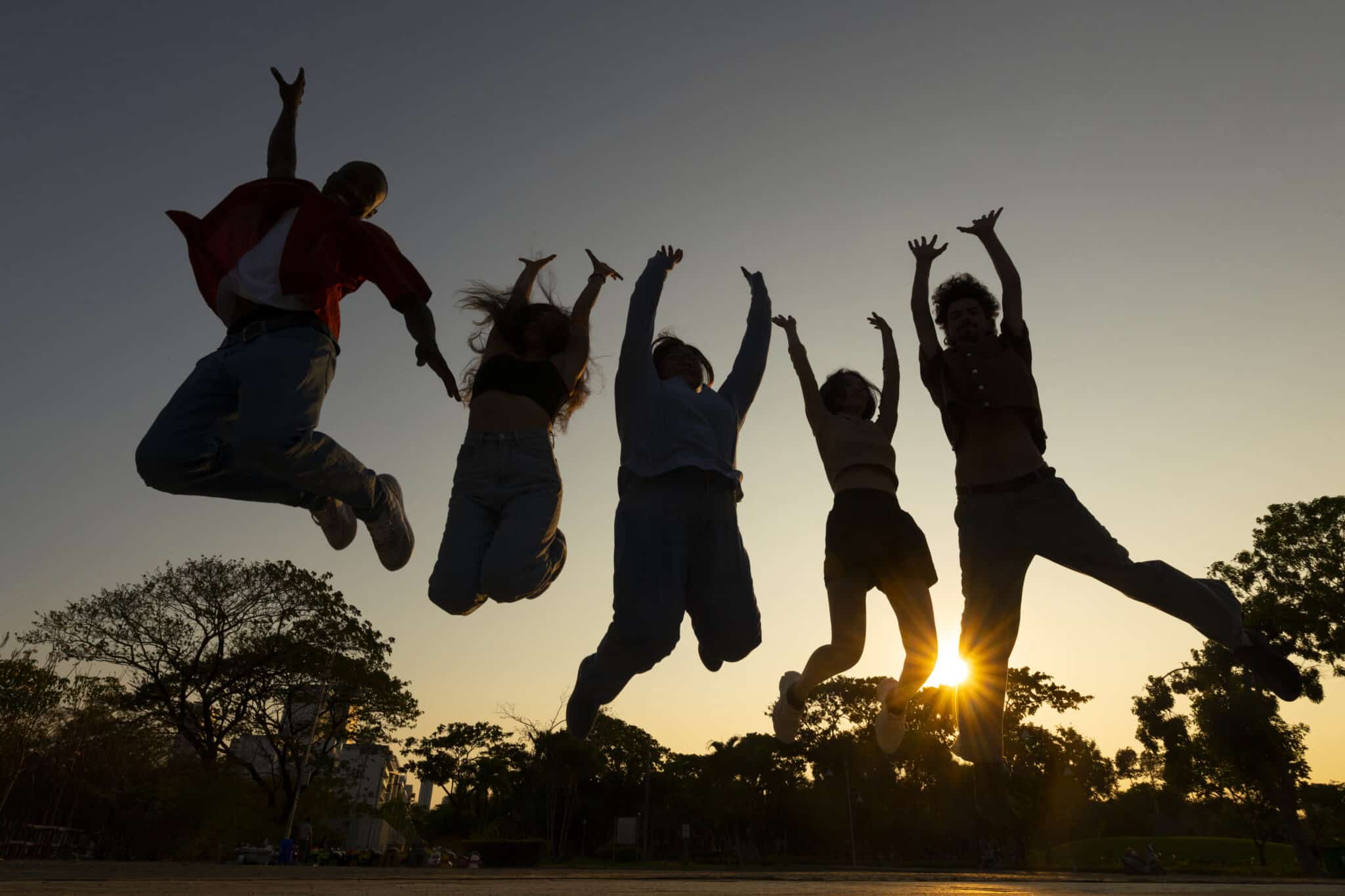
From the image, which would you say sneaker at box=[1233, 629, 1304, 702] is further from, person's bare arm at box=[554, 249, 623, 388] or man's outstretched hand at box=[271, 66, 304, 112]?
man's outstretched hand at box=[271, 66, 304, 112]

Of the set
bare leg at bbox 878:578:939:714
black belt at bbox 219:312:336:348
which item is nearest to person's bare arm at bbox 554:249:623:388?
black belt at bbox 219:312:336:348

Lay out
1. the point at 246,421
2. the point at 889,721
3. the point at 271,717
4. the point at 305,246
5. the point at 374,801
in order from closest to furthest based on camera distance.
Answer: the point at 246,421 < the point at 305,246 < the point at 889,721 < the point at 271,717 < the point at 374,801

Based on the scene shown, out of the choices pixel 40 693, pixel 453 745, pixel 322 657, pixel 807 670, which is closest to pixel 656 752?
pixel 453 745

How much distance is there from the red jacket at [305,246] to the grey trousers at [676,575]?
4.81 ft

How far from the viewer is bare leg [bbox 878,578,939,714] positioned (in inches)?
178

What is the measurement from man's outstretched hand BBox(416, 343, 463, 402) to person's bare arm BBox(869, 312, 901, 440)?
2.89m

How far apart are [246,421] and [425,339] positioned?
2.78ft

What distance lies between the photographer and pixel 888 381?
18.1 ft

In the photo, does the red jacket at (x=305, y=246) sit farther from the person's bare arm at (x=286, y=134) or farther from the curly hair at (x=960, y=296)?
the curly hair at (x=960, y=296)

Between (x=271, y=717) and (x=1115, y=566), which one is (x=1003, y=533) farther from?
(x=271, y=717)

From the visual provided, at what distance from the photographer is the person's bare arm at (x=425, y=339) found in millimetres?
3628

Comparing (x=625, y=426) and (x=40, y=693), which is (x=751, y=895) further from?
(x=40, y=693)

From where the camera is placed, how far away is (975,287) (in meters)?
5.19

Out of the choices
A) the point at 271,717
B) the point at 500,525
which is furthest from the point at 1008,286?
the point at 271,717
